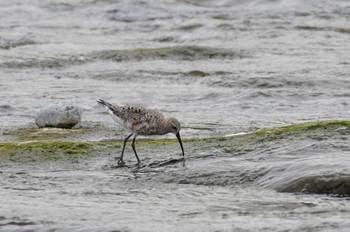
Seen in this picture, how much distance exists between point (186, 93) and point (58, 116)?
4830mm

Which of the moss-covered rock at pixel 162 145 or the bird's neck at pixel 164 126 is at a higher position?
the bird's neck at pixel 164 126

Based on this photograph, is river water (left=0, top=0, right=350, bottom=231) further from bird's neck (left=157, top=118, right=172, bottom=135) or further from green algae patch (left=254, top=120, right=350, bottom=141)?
bird's neck (left=157, top=118, right=172, bottom=135)

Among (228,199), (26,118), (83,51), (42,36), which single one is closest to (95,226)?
(228,199)

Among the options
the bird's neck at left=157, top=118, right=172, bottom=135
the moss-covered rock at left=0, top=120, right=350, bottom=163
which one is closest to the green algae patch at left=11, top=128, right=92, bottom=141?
the moss-covered rock at left=0, top=120, right=350, bottom=163

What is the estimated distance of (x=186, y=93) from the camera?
18.0 metres

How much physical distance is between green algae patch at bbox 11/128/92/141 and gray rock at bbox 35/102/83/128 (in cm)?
17

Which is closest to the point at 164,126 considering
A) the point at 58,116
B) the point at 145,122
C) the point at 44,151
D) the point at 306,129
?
the point at 145,122

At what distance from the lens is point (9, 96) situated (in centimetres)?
1723

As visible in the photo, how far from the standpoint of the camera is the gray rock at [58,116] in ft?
44.3

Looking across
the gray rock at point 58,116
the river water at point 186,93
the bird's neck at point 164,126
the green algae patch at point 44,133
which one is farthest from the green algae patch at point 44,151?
the gray rock at point 58,116

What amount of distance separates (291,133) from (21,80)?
8.99 m

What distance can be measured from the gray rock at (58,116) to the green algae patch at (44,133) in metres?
0.17

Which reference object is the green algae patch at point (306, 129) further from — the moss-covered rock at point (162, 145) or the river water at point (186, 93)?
the river water at point (186, 93)

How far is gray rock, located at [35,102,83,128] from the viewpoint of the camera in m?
13.5
